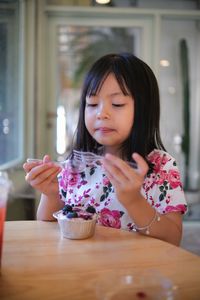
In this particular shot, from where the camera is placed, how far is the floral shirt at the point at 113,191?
1.03 metres

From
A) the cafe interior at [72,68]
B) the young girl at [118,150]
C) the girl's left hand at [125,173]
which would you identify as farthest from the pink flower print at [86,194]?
the cafe interior at [72,68]

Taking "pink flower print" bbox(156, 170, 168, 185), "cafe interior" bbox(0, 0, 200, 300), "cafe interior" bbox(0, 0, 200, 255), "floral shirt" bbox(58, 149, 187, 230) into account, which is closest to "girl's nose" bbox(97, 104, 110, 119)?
"floral shirt" bbox(58, 149, 187, 230)

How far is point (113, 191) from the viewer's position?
1.12 m

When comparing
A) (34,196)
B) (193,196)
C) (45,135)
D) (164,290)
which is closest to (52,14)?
(45,135)

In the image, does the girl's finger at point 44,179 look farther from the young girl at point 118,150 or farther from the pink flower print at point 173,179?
the pink flower print at point 173,179

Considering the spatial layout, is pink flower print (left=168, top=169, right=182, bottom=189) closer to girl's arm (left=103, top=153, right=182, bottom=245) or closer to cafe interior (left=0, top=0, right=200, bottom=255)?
girl's arm (left=103, top=153, right=182, bottom=245)

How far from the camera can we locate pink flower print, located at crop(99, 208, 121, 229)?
1078 mm

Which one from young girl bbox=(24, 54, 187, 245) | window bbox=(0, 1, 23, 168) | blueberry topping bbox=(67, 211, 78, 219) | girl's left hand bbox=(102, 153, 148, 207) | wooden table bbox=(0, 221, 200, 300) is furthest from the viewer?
window bbox=(0, 1, 23, 168)

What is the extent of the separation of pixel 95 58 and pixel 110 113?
260 cm

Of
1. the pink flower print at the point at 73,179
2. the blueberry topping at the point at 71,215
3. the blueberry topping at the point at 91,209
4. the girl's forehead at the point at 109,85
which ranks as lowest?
the blueberry topping at the point at 91,209

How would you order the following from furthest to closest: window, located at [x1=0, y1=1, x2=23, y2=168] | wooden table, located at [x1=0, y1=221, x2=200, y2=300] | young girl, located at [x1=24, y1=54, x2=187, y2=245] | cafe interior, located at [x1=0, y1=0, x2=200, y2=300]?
cafe interior, located at [x1=0, y1=0, x2=200, y2=300]
window, located at [x1=0, y1=1, x2=23, y2=168]
young girl, located at [x1=24, y1=54, x2=187, y2=245]
wooden table, located at [x1=0, y1=221, x2=200, y2=300]

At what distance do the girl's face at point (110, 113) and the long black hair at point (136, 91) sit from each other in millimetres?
17

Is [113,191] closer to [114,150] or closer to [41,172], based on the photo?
[114,150]

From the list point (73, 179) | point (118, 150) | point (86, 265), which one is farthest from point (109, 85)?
point (86, 265)
